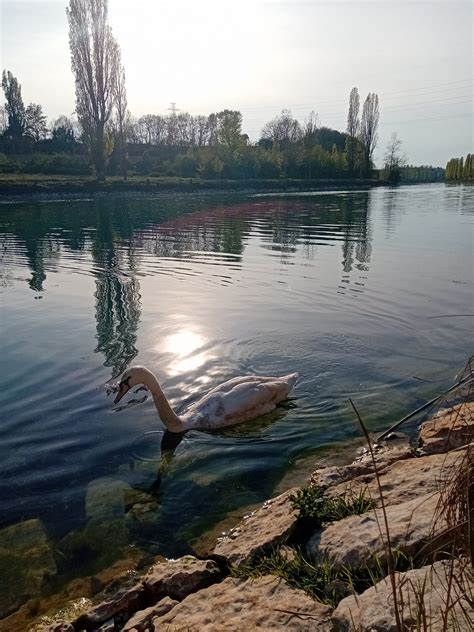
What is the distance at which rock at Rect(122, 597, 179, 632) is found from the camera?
4238 mm

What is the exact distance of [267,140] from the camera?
110812mm

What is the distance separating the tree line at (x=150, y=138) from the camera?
59.8 metres

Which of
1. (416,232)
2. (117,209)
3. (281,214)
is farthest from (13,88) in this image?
(416,232)

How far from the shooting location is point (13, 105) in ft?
258

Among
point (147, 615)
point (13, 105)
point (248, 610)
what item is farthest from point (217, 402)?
point (13, 105)

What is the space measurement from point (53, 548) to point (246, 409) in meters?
3.56

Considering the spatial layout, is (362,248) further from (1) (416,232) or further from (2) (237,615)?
(2) (237,615)

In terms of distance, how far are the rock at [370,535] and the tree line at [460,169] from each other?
427 feet

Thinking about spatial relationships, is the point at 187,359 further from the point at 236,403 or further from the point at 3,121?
the point at 3,121

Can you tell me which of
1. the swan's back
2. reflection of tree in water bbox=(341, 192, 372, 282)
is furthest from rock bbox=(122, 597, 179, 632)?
reflection of tree in water bbox=(341, 192, 372, 282)

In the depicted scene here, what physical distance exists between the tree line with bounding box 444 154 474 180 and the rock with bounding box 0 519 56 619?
5143 inches

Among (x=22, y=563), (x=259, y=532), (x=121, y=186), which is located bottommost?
(x=22, y=563)

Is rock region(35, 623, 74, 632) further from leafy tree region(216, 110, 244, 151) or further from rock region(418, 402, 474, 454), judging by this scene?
leafy tree region(216, 110, 244, 151)

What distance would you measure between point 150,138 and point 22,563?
122m
